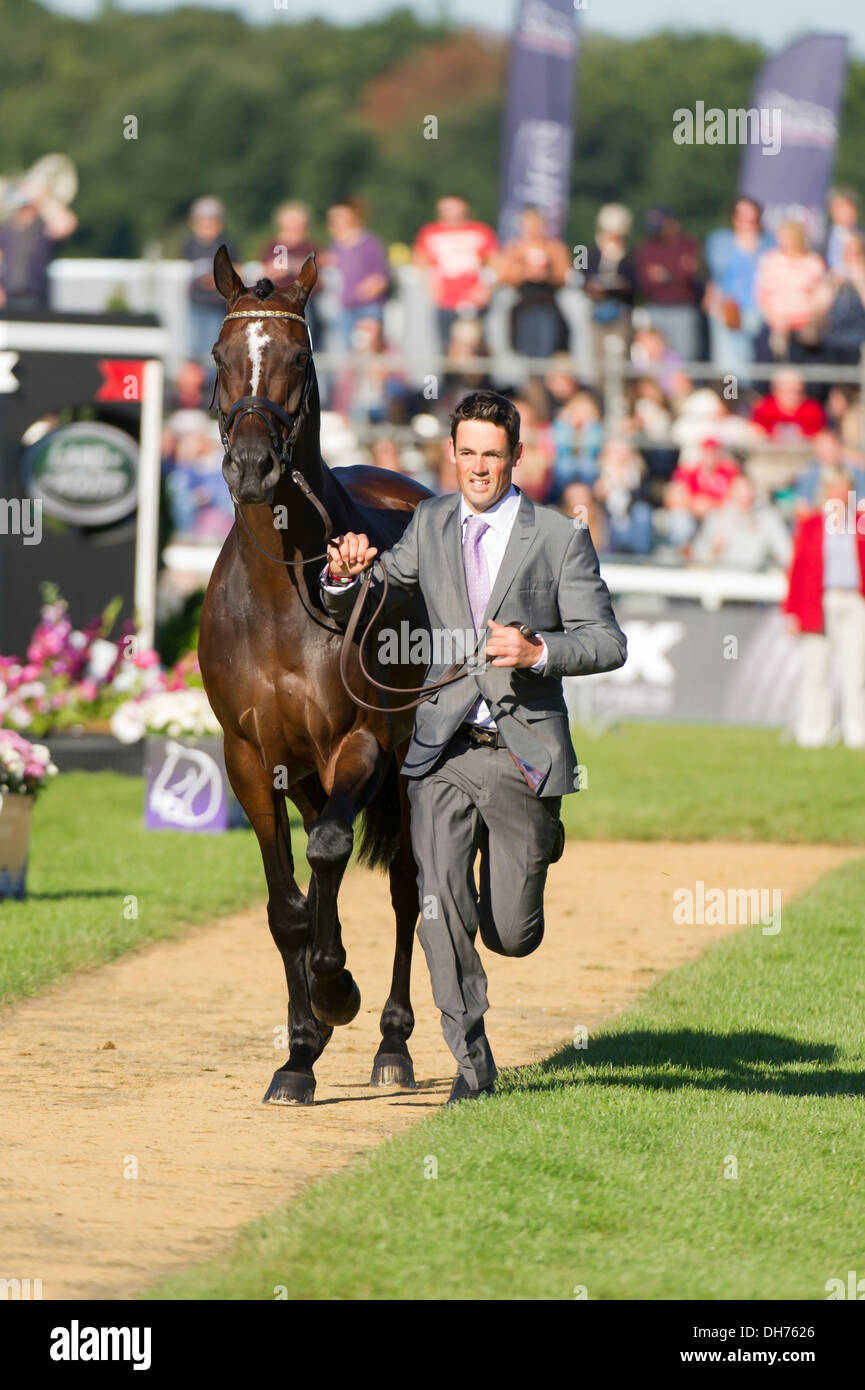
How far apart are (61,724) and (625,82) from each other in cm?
7576

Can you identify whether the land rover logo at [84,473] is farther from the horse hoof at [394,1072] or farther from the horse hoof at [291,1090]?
the horse hoof at [291,1090]

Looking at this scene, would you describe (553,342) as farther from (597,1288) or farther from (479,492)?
(597,1288)

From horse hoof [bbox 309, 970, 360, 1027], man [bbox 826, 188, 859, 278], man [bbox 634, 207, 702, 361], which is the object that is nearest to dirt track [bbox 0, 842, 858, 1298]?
horse hoof [bbox 309, 970, 360, 1027]

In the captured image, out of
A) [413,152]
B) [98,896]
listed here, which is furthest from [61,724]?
[413,152]

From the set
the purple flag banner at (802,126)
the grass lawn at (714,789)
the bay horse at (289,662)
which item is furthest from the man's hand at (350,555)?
the purple flag banner at (802,126)

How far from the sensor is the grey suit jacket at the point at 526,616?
244 inches

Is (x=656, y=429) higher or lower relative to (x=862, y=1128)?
higher

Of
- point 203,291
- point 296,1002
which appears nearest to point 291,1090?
point 296,1002

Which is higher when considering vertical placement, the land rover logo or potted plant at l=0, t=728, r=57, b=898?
the land rover logo

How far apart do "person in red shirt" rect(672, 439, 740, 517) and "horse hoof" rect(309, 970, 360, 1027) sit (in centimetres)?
1413

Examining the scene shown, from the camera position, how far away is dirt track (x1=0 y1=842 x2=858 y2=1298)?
5332 millimetres

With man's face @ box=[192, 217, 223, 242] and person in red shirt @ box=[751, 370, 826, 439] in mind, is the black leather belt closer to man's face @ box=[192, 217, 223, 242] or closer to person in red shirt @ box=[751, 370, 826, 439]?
person in red shirt @ box=[751, 370, 826, 439]

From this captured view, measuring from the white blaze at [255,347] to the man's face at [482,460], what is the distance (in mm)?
639

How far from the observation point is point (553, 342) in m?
21.2
